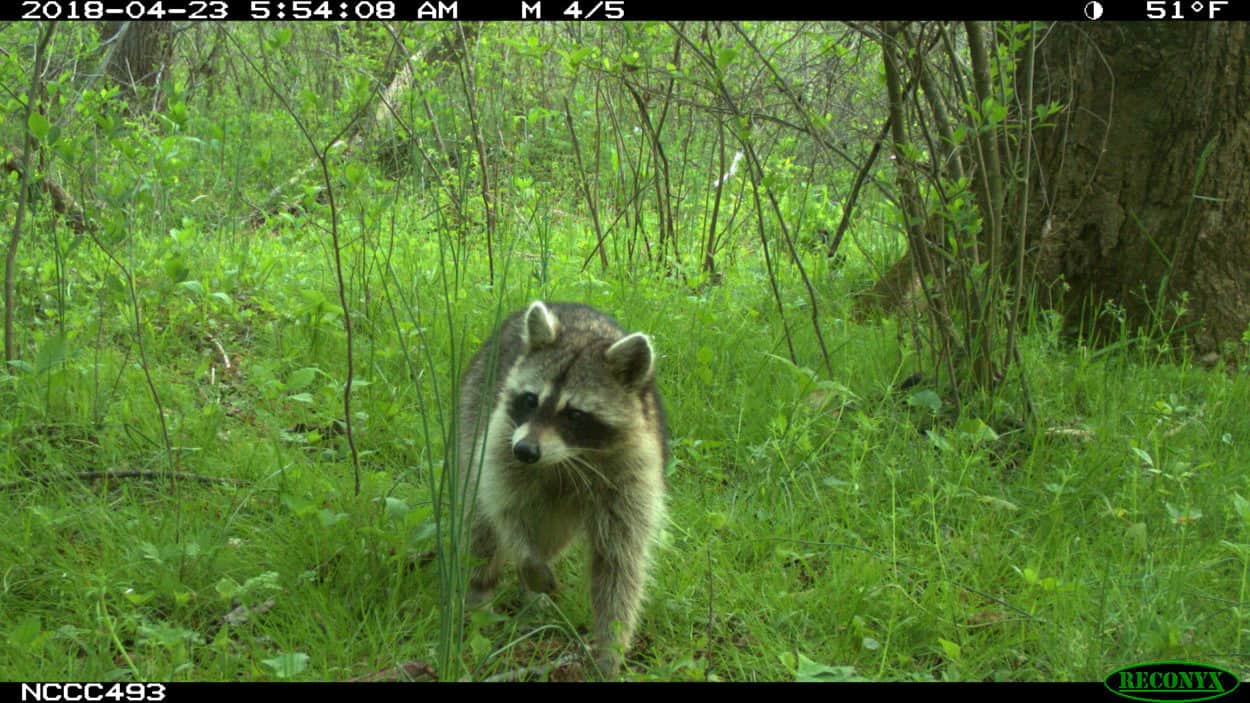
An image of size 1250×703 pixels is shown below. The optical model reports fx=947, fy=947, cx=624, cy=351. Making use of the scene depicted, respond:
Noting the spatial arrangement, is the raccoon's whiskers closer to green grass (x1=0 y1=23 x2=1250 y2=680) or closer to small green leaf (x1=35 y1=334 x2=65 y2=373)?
green grass (x1=0 y1=23 x2=1250 y2=680)

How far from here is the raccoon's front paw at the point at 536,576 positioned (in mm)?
2990

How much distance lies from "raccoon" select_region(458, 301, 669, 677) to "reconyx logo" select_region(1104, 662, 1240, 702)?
131 cm

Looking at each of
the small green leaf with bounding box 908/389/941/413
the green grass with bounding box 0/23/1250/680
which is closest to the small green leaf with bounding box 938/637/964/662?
the green grass with bounding box 0/23/1250/680

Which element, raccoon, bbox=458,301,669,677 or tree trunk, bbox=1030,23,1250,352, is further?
tree trunk, bbox=1030,23,1250,352

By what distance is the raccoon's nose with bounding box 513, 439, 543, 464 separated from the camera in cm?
266

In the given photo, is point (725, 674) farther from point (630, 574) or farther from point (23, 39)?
point (23, 39)

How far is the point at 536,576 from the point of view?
119 inches

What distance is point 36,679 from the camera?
2328 millimetres

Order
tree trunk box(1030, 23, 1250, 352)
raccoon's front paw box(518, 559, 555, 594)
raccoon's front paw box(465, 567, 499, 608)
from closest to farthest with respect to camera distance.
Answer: raccoon's front paw box(518, 559, 555, 594) < raccoon's front paw box(465, 567, 499, 608) < tree trunk box(1030, 23, 1250, 352)

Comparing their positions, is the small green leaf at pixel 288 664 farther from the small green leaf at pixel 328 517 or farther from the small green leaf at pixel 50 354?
the small green leaf at pixel 50 354

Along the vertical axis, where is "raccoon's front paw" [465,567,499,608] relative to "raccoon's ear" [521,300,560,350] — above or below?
below

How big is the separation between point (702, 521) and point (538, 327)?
0.90 metres

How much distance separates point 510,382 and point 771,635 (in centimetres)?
113

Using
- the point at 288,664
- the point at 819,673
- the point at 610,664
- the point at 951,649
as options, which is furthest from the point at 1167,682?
the point at 288,664
